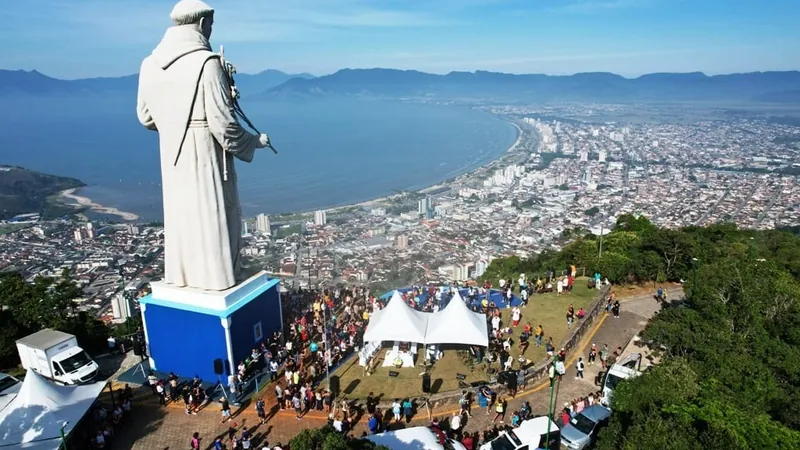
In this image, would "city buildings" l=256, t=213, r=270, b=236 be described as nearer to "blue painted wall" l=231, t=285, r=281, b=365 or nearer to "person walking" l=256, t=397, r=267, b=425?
"blue painted wall" l=231, t=285, r=281, b=365

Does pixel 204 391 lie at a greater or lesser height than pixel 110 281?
greater

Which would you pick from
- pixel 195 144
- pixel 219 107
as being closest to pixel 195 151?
pixel 195 144

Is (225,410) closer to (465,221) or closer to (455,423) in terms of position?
(455,423)

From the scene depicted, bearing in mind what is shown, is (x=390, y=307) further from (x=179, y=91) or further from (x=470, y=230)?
(x=470, y=230)

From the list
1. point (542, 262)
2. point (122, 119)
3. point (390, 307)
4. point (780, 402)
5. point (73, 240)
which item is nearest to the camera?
point (780, 402)

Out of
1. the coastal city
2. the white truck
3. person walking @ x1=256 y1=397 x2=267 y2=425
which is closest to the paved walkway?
person walking @ x1=256 y1=397 x2=267 y2=425

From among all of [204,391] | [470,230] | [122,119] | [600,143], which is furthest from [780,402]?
[122,119]

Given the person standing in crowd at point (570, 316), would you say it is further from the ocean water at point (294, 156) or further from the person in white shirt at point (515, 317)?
the ocean water at point (294, 156)
